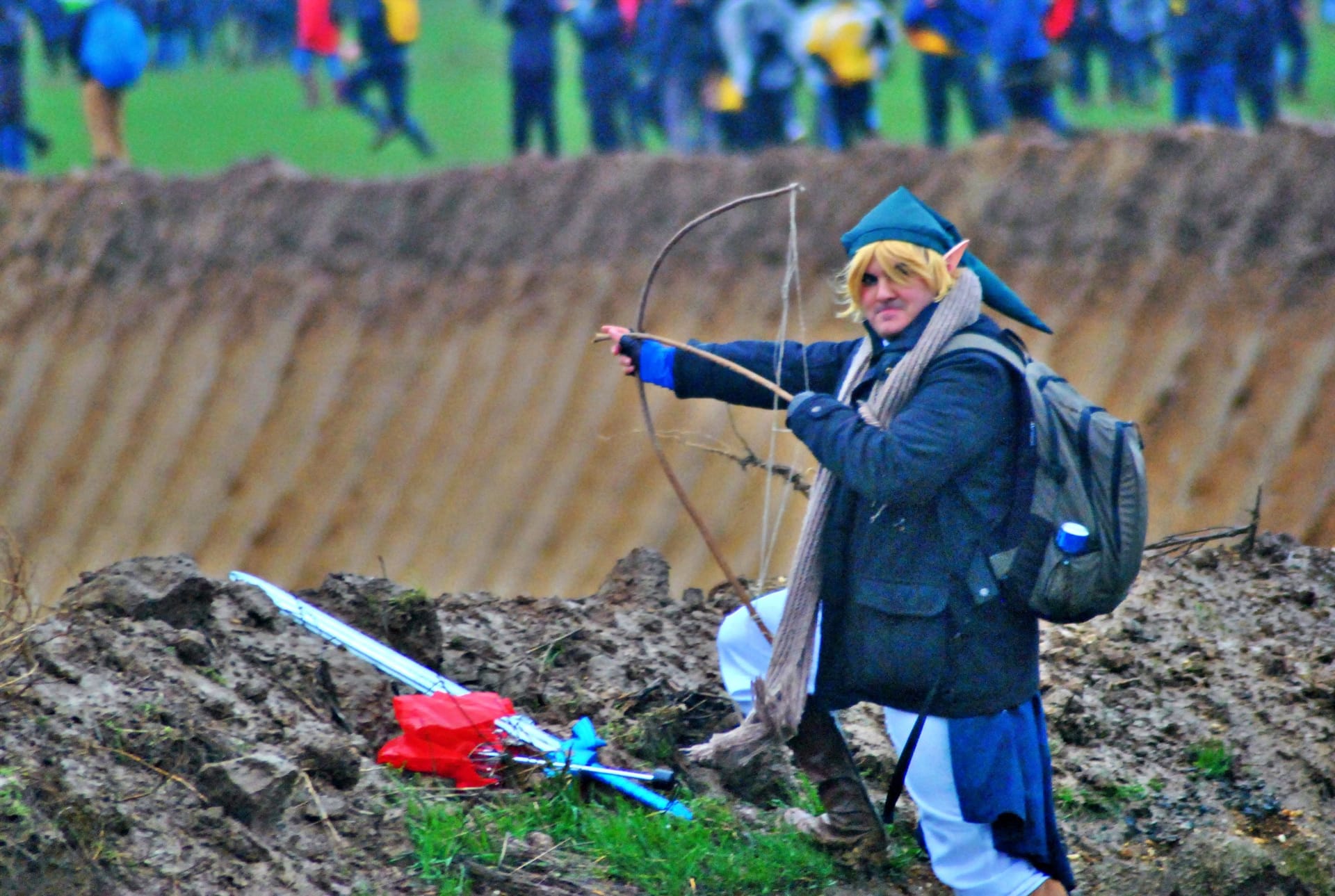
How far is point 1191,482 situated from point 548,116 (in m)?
6.50

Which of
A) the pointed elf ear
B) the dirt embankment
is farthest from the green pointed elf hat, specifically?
the dirt embankment

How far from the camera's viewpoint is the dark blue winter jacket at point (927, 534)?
3094mm

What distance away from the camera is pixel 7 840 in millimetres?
2848

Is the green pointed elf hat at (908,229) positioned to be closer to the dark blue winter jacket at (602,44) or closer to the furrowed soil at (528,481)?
the furrowed soil at (528,481)

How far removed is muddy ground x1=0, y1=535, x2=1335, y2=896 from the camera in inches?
126

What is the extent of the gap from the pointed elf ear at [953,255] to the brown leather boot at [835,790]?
105 cm

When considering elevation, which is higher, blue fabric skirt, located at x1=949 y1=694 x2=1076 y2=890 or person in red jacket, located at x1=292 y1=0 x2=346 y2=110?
person in red jacket, located at x1=292 y1=0 x2=346 y2=110

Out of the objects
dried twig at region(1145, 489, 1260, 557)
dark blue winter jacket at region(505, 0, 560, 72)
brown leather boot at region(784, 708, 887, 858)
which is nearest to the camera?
brown leather boot at region(784, 708, 887, 858)

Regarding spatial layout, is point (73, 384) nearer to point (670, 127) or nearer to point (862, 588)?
point (670, 127)

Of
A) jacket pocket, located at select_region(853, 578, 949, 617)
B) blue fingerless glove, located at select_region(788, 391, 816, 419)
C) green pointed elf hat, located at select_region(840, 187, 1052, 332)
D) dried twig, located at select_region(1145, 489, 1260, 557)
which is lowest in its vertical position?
dried twig, located at select_region(1145, 489, 1260, 557)

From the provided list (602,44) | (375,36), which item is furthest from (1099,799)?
(375,36)

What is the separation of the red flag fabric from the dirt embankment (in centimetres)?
584

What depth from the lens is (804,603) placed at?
11.0 feet

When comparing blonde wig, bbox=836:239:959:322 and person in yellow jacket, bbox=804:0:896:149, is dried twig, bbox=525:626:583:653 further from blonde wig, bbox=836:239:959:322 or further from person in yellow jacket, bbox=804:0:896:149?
person in yellow jacket, bbox=804:0:896:149
